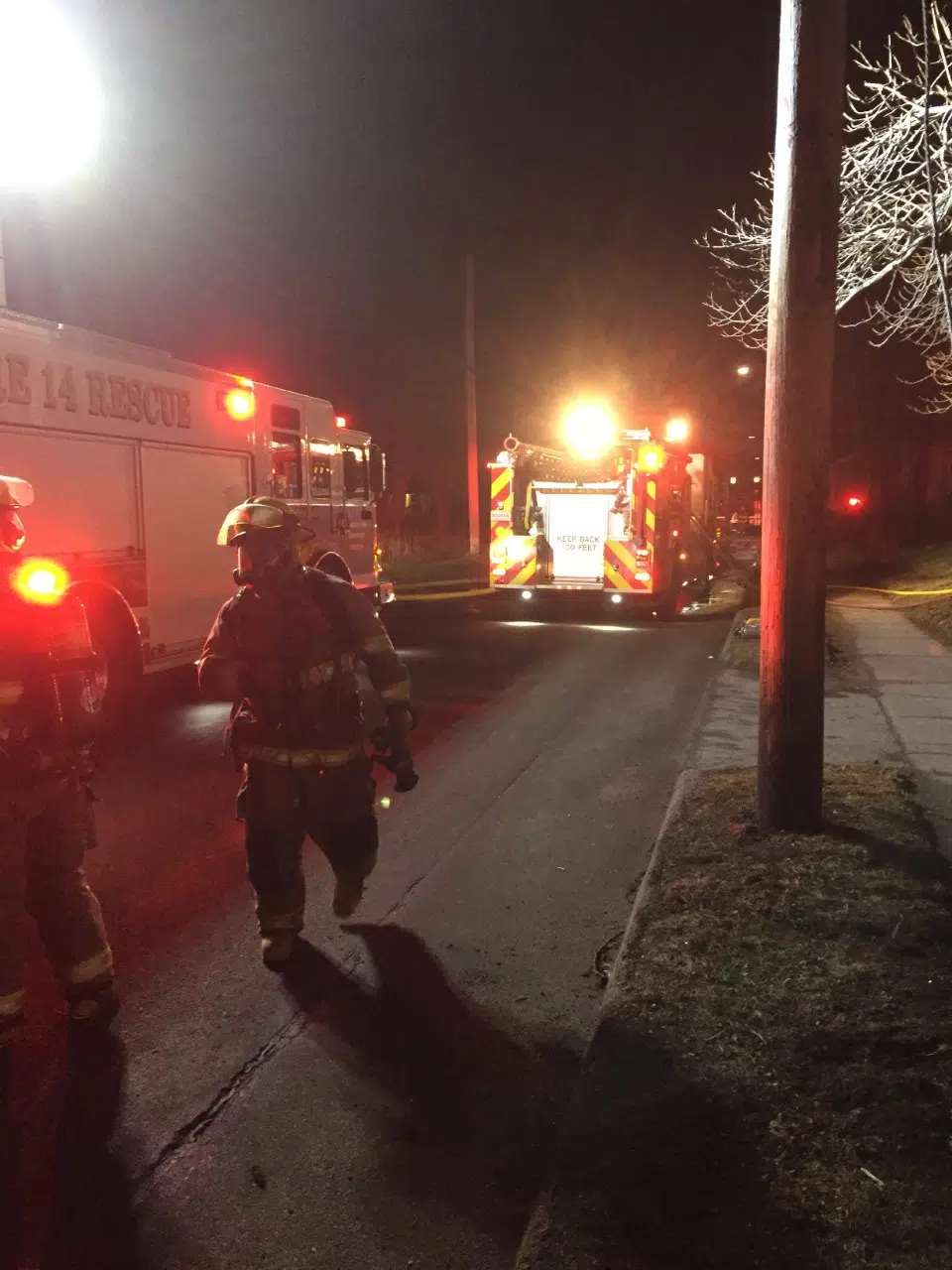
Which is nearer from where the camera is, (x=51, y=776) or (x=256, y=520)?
(x=51, y=776)

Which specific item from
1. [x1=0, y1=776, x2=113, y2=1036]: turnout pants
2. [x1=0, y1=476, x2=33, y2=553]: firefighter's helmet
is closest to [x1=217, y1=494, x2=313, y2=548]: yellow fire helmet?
[x1=0, y1=476, x2=33, y2=553]: firefighter's helmet

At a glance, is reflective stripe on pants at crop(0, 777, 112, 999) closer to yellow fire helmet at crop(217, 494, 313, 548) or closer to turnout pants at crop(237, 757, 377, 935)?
turnout pants at crop(237, 757, 377, 935)

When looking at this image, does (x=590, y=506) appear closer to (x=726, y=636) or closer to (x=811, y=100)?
(x=726, y=636)

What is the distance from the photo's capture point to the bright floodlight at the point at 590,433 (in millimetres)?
14766

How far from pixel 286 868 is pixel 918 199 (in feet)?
27.8

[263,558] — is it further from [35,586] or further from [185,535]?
[185,535]

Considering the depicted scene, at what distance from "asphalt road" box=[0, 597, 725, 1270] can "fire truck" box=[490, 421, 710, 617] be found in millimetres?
8072

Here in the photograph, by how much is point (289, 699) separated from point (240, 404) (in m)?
6.58

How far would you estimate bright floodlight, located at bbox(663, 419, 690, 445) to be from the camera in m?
16.0

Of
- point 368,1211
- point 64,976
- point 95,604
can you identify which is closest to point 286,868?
point 64,976

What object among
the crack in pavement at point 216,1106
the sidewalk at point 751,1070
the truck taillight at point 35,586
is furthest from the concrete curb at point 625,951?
the truck taillight at point 35,586

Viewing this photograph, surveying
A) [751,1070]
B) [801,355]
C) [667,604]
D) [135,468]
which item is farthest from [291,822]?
[667,604]

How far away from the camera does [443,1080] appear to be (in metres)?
3.15

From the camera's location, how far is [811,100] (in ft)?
14.5
